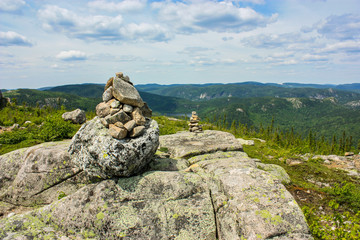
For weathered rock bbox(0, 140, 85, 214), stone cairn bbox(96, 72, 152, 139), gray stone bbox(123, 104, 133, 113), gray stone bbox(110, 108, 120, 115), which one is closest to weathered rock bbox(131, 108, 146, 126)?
stone cairn bbox(96, 72, 152, 139)

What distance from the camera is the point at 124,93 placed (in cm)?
1198

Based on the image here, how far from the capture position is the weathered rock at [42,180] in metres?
12.1

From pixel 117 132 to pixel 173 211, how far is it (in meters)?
5.17

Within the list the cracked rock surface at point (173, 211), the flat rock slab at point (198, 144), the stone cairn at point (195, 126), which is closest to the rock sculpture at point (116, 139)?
the cracked rock surface at point (173, 211)

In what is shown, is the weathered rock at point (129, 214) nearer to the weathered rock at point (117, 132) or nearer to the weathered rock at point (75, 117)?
the weathered rock at point (117, 132)

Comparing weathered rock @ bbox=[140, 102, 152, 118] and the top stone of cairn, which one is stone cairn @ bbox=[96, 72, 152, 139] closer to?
the top stone of cairn

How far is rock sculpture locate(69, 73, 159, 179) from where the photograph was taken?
1070cm

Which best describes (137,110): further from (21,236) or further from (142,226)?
(21,236)

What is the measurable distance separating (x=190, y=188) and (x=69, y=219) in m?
6.41

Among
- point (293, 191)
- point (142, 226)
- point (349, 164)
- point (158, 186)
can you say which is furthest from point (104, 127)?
point (349, 164)

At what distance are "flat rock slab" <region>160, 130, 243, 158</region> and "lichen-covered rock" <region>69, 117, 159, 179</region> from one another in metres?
5.70

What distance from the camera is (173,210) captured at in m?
9.73

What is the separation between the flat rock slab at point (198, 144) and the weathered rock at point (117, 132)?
273 inches

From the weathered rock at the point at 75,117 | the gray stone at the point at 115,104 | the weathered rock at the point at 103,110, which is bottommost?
the weathered rock at the point at 75,117
